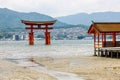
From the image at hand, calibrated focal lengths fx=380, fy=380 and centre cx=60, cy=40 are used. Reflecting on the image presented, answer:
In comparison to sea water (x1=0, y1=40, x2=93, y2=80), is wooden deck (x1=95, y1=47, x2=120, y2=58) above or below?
above

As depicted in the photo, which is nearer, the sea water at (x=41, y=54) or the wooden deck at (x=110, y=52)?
the sea water at (x=41, y=54)

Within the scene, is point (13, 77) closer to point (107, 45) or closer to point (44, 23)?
point (107, 45)

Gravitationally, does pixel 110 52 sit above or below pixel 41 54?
above

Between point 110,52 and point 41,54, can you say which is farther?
point 41,54

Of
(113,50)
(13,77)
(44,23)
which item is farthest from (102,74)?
(44,23)

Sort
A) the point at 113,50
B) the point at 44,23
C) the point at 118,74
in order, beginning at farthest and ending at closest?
the point at 44,23 → the point at 113,50 → the point at 118,74

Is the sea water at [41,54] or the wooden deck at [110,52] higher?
the wooden deck at [110,52]

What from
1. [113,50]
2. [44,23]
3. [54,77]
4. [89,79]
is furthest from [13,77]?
[44,23]

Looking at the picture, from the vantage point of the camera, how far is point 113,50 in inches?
1773

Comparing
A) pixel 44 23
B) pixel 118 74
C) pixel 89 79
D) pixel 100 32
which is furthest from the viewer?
pixel 44 23

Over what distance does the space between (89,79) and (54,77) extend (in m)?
2.52

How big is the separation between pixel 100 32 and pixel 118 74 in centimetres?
2334

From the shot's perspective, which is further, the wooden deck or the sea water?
the wooden deck

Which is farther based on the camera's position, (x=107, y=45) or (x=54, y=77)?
(x=107, y=45)
